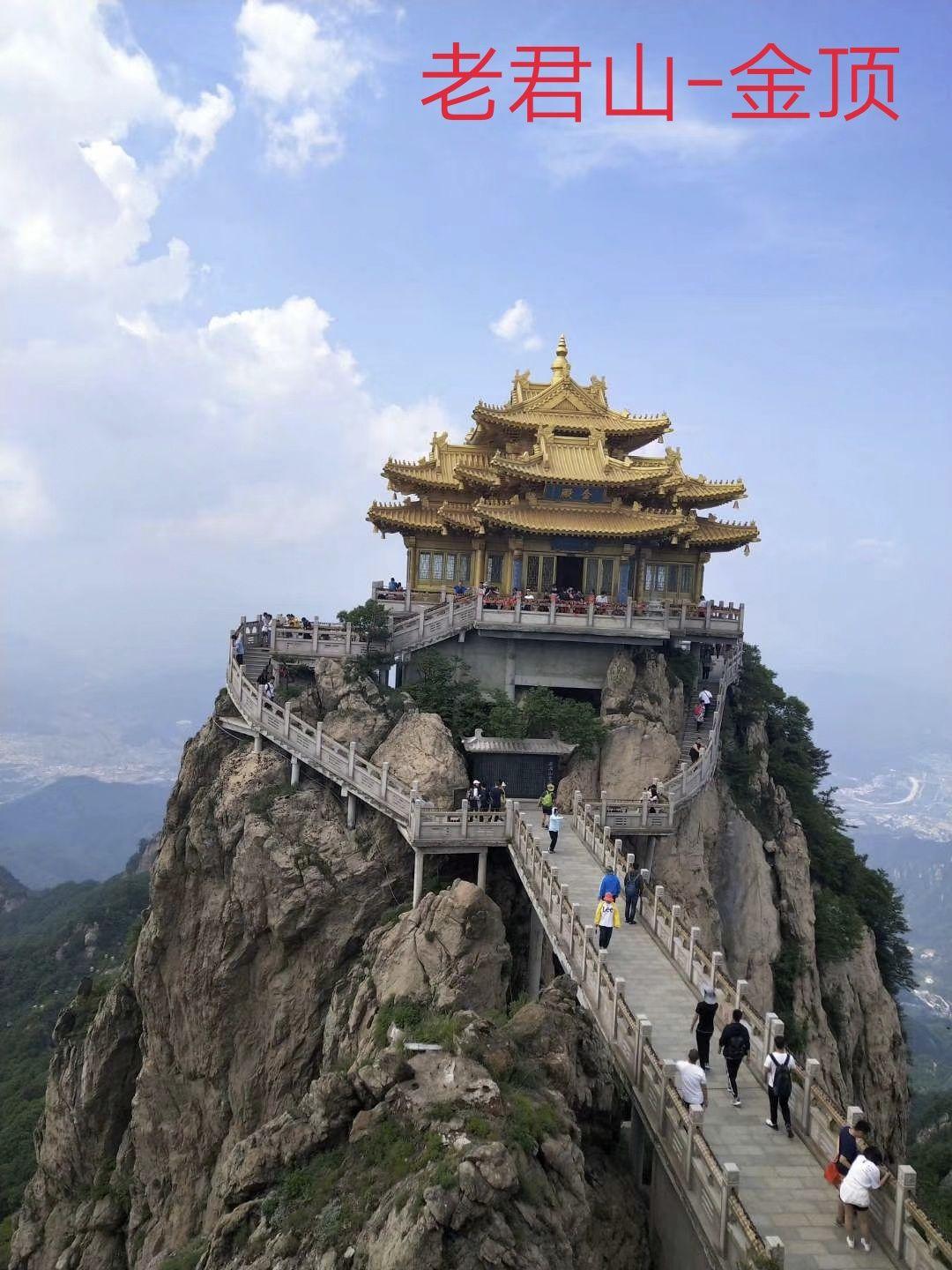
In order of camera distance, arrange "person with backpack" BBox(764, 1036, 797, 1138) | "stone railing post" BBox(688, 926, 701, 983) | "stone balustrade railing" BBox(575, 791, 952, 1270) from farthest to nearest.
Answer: "stone railing post" BBox(688, 926, 701, 983) < "person with backpack" BBox(764, 1036, 797, 1138) < "stone balustrade railing" BBox(575, 791, 952, 1270)

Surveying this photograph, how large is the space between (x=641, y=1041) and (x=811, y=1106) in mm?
2080

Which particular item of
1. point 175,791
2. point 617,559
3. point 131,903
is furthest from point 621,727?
point 131,903

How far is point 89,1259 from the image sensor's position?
25.4 metres

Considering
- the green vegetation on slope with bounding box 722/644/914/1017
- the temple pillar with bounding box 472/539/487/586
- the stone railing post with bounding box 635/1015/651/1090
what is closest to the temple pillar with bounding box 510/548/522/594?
the temple pillar with bounding box 472/539/487/586

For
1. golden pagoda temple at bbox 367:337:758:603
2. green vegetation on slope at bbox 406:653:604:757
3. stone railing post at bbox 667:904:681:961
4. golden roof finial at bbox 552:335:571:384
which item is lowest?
stone railing post at bbox 667:904:681:961

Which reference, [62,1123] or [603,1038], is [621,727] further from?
[62,1123]

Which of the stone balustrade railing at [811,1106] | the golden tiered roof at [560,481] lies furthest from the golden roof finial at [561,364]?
the stone balustrade railing at [811,1106]

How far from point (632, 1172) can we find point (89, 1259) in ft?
70.5

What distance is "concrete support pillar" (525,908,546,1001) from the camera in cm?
1956

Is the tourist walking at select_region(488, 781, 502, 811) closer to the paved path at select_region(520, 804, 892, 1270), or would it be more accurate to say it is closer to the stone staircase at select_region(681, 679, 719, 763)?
the stone staircase at select_region(681, 679, 719, 763)

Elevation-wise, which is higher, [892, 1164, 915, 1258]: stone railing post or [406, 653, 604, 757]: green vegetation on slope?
[406, 653, 604, 757]: green vegetation on slope

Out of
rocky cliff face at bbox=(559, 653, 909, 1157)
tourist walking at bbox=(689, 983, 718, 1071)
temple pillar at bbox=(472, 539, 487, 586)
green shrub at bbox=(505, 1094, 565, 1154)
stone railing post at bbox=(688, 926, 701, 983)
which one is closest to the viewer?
green shrub at bbox=(505, 1094, 565, 1154)

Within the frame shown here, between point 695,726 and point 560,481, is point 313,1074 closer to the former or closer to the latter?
point 695,726

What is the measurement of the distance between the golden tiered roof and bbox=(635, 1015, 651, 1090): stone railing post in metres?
18.8
